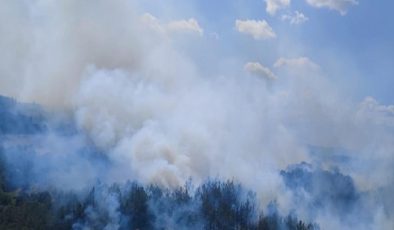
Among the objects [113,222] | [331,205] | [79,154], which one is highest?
[79,154]

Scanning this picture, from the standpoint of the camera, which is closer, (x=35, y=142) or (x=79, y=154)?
(x=79, y=154)

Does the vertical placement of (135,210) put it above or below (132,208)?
below

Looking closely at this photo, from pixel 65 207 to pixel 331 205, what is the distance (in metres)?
52.5

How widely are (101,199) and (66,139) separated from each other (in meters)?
43.5

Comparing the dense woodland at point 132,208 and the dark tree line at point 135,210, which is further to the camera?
the dense woodland at point 132,208

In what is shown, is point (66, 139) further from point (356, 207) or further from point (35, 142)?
point (356, 207)

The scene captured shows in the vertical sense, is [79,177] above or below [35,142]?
below

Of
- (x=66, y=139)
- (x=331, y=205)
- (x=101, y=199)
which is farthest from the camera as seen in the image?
(x=66, y=139)

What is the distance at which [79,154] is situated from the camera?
108 m

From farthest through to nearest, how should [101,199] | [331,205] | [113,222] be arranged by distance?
[331,205], [101,199], [113,222]

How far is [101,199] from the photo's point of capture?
246 feet

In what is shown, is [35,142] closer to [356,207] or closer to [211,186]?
[211,186]

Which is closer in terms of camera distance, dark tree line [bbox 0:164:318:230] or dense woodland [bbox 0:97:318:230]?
dark tree line [bbox 0:164:318:230]

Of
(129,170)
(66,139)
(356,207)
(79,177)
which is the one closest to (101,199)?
(79,177)
